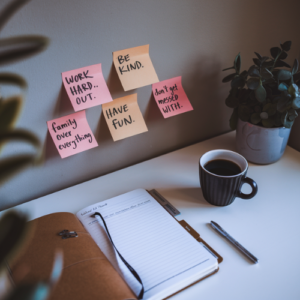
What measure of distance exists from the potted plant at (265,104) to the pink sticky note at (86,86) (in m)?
0.33

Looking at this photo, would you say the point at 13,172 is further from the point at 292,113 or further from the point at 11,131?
the point at 292,113

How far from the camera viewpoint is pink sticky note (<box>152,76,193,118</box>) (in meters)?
0.75

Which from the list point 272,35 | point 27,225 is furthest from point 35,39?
point 272,35

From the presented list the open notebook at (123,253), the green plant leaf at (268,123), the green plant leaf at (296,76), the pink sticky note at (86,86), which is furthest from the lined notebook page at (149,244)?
the green plant leaf at (296,76)

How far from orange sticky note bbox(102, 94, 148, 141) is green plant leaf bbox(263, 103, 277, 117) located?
0.31 m

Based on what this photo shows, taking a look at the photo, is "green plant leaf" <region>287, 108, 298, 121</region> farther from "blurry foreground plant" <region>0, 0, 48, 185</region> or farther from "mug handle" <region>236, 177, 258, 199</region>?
"blurry foreground plant" <region>0, 0, 48, 185</region>

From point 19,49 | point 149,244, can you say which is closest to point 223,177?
point 149,244

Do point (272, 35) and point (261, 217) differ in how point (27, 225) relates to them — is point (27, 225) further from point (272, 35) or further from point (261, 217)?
point (272, 35)

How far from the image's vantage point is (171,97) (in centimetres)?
77

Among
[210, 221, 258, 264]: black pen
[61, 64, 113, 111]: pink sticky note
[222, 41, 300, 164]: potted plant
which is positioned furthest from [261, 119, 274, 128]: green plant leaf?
[61, 64, 113, 111]: pink sticky note

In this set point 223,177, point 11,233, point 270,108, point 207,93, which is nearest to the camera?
point 11,233

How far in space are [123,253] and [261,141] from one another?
0.45 meters

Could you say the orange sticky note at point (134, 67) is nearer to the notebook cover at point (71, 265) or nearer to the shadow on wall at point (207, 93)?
the shadow on wall at point (207, 93)

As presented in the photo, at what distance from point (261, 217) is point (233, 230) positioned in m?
0.08
